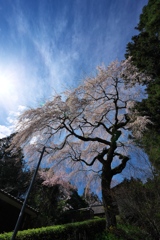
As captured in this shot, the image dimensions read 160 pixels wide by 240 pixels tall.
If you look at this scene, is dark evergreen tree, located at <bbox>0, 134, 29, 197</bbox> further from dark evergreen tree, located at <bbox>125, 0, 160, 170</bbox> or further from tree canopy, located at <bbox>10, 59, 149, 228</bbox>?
dark evergreen tree, located at <bbox>125, 0, 160, 170</bbox>

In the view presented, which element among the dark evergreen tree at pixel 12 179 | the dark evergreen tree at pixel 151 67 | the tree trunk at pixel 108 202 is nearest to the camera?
the tree trunk at pixel 108 202

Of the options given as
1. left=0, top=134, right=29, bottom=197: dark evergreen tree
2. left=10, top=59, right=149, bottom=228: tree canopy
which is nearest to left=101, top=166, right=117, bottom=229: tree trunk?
left=10, top=59, right=149, bottom=228: tree canopy

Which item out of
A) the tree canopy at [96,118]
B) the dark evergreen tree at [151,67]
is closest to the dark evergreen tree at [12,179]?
the tree canopy at [96,118]

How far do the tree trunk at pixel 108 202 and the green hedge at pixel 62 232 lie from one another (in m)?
1.94

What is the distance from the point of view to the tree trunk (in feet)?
23.3

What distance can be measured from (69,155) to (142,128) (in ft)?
18.2

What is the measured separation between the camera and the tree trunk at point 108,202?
23.3ft

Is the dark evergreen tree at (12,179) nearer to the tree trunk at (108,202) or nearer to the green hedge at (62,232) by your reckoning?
the green hedge at (62,232)

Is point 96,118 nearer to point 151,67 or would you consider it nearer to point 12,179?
point 151,67

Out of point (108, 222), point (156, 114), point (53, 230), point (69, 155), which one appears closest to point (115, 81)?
point (156, 114)

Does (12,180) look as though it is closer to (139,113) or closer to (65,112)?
(65,112)

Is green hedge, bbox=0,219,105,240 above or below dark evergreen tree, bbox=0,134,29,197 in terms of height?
below

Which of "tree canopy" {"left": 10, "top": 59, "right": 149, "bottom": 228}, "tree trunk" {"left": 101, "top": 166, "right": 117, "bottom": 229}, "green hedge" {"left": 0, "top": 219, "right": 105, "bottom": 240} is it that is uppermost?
"tree canopy" {"left": 10, "top": 59, "right": 149, "bottom": 228}

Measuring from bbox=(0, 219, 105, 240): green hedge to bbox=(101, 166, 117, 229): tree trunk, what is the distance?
1.94 meters
